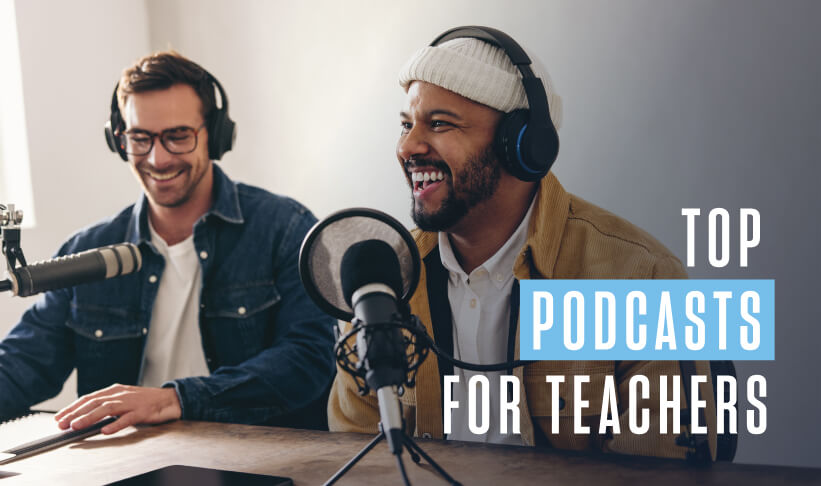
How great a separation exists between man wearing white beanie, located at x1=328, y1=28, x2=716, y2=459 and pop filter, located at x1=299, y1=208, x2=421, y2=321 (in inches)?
19.5

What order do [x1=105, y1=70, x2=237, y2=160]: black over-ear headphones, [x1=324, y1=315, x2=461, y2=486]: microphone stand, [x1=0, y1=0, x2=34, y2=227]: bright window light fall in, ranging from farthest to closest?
[x1=0, y1=0, x2=34, y2=227]: bright window light, [x1=105, y1=70, x2=237, y2=160]: black over-ear headphones, [x1=324, y1=315, x2=461, y2=486]: microphone stand

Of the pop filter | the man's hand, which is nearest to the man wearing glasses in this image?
the man's hand

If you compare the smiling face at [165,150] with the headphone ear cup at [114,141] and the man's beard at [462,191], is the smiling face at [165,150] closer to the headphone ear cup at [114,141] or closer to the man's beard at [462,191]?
the headphone ear cup at [114,141]

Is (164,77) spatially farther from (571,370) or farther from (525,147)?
(571,370)

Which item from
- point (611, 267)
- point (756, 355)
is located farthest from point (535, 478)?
point (756, 355)

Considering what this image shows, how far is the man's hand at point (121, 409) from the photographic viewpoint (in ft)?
4.50

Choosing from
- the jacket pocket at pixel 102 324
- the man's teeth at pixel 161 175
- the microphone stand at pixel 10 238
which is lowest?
the jacket pocket at pixel 102 324

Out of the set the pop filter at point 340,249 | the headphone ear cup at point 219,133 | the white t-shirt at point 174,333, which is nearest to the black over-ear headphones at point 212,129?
the headphone ear cup at point 219,133

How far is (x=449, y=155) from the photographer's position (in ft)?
4.79

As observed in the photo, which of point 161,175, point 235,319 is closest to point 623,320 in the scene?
point 235,319

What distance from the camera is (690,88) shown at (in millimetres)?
1953

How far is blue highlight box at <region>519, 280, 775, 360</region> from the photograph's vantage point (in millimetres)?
1310

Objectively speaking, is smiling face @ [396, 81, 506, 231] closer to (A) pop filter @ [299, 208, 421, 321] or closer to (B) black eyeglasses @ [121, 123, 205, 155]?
(A) pop filter @ [299, 208, 421, 321]

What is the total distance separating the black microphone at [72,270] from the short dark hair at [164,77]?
776 mm
